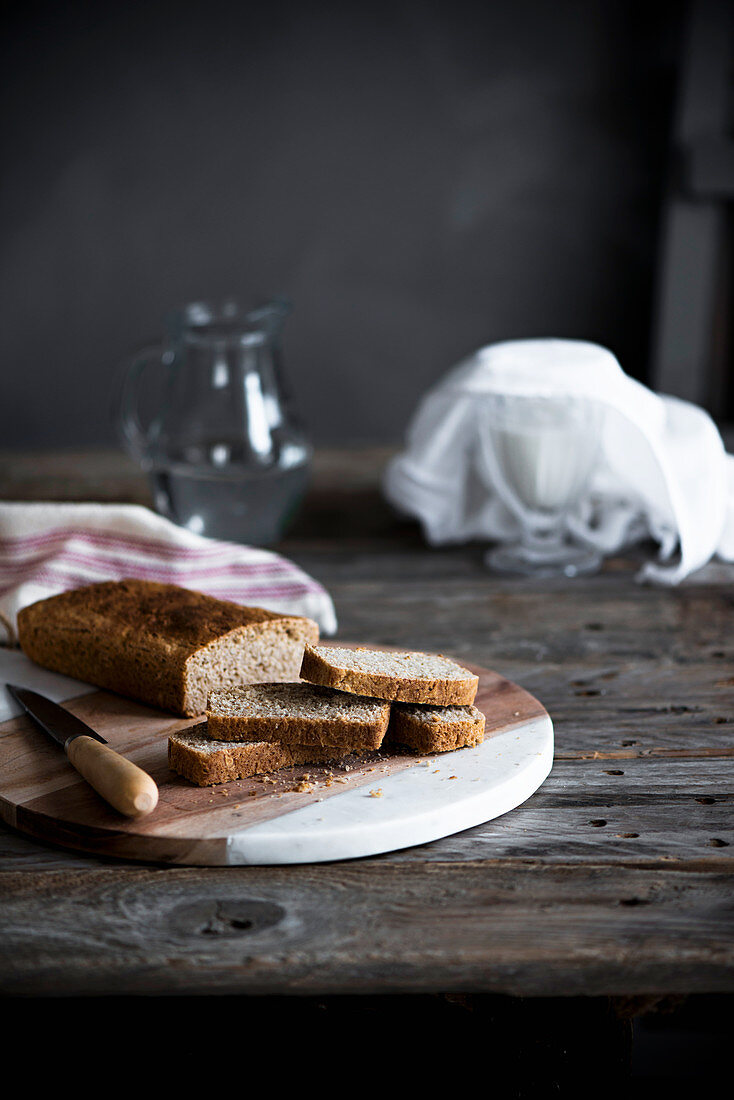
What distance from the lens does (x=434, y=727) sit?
96cm

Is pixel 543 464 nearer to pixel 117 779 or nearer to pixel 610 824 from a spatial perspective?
pixel 610 824

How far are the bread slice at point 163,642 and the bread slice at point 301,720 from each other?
4.3 inches

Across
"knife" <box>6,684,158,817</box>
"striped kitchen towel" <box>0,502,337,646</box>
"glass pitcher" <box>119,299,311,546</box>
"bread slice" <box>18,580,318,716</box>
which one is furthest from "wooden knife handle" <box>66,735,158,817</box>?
"glass pitcher" <box>119,299,311,546</box>

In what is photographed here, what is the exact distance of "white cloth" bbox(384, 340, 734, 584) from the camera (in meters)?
1.53

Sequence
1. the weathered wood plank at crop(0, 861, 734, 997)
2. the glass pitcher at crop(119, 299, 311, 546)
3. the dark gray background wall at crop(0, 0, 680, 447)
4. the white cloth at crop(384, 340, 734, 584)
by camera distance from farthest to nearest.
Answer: the dark gray background wall at crop(0, 0, 680, 447)
the glass pitcher at crop(119, 299, 311, 546)
the white cloth at crop(384, 340, 734, 584)
the weathered wood plank at crop(0, 861, 734, 997)

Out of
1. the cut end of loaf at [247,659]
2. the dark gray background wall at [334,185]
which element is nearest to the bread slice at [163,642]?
the cut end of loaf at [247,659]

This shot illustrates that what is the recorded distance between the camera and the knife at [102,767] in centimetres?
84

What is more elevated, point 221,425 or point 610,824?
point 221,425

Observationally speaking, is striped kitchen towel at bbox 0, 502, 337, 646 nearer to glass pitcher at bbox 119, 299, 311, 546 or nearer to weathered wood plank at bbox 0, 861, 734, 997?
glass pitcher at bbox 119, 299, 311, 546

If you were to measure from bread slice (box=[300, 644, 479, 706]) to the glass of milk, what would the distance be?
0.62m

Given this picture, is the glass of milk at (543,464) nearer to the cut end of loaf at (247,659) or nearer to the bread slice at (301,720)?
the cut end of loaf at (247,659)

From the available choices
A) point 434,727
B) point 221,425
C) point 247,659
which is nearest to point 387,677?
point 434,727

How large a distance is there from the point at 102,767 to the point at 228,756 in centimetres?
10

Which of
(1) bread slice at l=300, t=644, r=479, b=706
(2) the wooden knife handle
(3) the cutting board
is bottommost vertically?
(3) the cutting board
